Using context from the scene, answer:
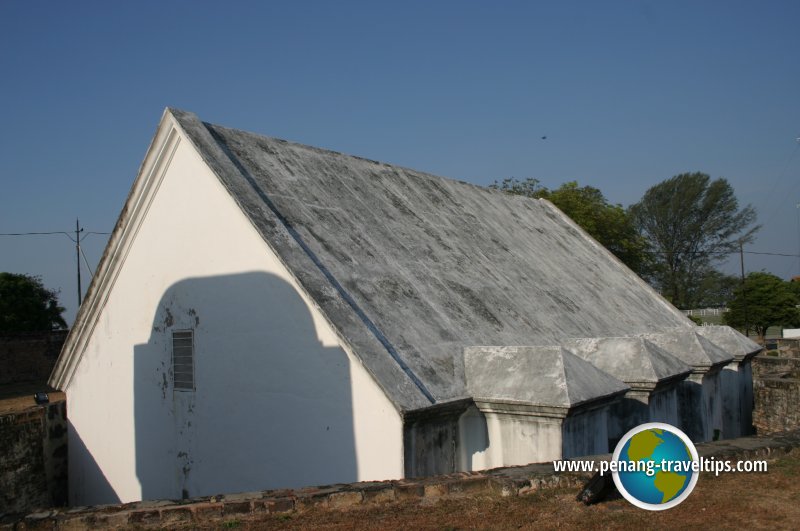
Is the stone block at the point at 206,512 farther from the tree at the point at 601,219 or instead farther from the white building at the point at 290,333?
the tree at the point at 601,219

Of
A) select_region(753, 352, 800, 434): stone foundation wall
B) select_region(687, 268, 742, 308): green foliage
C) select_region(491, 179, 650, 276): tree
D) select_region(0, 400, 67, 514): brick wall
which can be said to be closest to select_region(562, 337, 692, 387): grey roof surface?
select_region(753, 352, 800, 434): stone foundation wall

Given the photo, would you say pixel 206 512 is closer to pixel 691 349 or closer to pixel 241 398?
pixel 241 398

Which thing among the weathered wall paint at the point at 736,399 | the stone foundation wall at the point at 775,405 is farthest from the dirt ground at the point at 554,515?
the stone foundation wall at the point at 775,405

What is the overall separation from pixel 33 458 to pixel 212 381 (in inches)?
163

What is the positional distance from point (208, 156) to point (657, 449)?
694 centimetres

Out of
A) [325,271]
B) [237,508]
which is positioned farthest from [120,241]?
[237,508]

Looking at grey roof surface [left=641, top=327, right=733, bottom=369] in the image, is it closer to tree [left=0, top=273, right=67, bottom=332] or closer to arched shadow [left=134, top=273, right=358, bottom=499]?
arched shadow [left=134, top=273, right=358, bottom=499]

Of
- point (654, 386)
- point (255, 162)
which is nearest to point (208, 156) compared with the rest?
point (255, 162)

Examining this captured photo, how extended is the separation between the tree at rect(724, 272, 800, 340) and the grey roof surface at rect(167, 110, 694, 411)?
35.2 m

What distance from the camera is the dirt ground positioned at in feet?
16.3

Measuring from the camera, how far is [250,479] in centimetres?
855

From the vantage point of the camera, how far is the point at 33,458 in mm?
11039

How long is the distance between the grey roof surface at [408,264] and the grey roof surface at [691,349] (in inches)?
43.0

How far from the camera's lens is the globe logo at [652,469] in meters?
5.21
